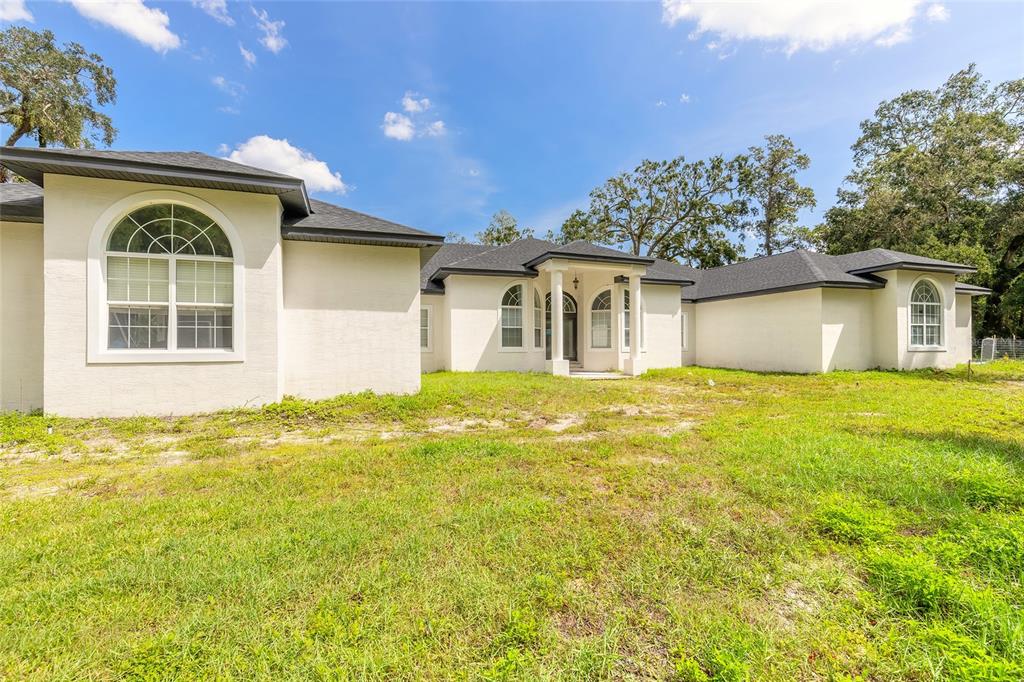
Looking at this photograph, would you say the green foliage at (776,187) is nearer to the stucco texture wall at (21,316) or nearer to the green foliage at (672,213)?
the green foliage at (672,213)

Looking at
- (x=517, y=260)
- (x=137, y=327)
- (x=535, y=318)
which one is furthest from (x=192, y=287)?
(x=535, y=318)

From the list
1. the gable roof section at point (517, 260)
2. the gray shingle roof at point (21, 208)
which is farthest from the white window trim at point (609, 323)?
the gray shingle roof at point (21, 208)

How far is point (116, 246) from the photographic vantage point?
6754mm

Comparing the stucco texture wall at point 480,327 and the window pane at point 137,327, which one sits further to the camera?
the stucco texture wall at point 480,327

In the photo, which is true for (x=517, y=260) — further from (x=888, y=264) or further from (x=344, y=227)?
(x=888, y=264)

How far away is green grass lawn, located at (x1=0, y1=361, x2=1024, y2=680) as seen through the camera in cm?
183

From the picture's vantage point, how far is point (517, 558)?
2604 millimetres

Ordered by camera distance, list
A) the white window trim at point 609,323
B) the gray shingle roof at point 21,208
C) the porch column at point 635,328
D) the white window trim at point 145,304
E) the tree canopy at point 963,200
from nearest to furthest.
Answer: the white window trim at point 145,304 → the gray shingle roof at point 21,208 → the porch column at point 635,328 → the white window trim at point 609,323 → the tree canopy at point 963,200

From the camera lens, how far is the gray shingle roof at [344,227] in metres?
7.86

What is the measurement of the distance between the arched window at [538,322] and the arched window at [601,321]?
2.35 meters

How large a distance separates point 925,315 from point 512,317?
1550cm

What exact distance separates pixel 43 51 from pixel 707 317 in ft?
107

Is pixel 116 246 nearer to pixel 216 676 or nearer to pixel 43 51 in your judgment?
pixel 216 676

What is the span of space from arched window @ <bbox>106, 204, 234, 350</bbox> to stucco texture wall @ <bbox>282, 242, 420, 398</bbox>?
117 centimetres
